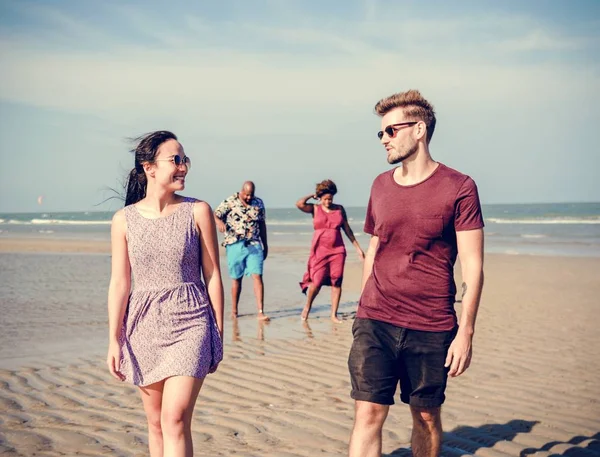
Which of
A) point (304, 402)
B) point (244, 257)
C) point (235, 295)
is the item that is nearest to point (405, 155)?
point (304, 402)

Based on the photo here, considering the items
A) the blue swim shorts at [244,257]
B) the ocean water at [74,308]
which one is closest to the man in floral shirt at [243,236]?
the blue swim shorts at [244,257]

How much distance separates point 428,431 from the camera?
3773 mm

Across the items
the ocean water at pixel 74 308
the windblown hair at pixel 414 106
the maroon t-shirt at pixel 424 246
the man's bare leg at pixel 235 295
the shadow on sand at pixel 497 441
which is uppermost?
the windblown hair at pixel 414 106

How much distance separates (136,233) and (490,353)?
18.3 ft

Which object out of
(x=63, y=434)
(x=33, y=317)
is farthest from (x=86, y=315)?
(x=63, y=434)

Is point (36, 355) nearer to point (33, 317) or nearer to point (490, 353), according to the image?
point (33, 317)

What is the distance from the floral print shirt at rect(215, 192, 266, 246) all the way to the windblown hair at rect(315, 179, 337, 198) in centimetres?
97

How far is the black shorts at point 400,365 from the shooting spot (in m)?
3.68

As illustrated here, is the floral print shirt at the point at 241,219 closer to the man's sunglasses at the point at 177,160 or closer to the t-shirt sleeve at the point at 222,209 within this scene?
the t-shirt sleeve at the point at 222,209

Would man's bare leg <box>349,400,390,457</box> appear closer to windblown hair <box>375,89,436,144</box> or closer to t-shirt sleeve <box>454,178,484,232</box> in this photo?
t-shirt sleeve <box>454,178,484,232</box>

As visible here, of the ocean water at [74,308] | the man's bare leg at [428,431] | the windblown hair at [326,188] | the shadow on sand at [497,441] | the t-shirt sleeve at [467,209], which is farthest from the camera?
the windblown hair at [326,188]

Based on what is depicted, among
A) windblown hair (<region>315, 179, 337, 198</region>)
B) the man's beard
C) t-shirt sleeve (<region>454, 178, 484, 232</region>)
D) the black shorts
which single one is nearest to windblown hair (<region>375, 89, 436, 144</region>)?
the man's beard

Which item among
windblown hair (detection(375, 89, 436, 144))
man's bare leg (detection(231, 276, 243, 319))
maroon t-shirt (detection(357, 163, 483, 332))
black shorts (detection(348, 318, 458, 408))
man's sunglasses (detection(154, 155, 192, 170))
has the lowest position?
man's bare leg (detection(231, 276, 243, 319))

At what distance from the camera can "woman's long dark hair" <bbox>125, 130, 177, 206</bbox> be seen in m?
3.75
